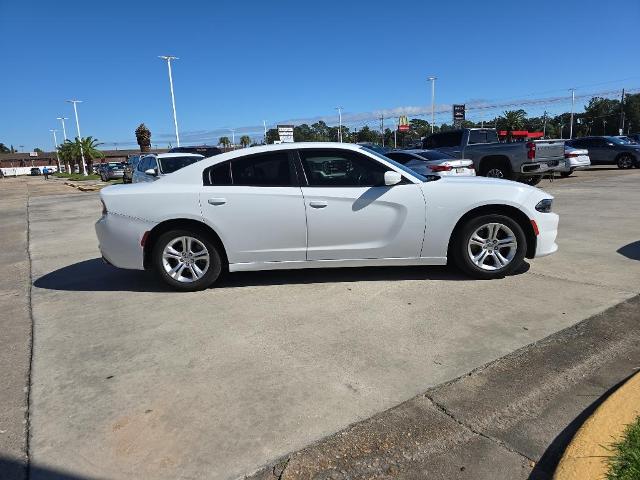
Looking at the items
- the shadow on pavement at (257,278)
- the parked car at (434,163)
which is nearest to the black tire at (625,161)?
the parked car at (434,163)

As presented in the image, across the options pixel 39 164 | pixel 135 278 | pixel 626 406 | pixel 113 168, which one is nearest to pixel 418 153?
pixel 135 278

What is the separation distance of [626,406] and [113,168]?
41.1m

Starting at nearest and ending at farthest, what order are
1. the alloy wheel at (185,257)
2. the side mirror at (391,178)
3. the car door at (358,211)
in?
1. the side mirror at (391,178)
2. the car door at (358,211)
3. the alloy wheel at (185,257)

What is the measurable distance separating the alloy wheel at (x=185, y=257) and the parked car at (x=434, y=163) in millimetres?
8016

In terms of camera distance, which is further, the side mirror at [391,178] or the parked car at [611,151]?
the parked car at [611,151]

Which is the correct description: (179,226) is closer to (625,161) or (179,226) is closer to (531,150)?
(531,150)

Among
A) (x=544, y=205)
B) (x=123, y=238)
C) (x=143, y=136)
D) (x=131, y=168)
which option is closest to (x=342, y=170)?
(x=544, y=205)

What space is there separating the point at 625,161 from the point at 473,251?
71.1 ft

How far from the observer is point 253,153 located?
5.21 meters

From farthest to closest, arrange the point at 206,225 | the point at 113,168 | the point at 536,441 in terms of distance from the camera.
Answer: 1. the point at 113,168
2. the point at 206,225
3. the point at 536,441

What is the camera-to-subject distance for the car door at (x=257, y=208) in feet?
16.4

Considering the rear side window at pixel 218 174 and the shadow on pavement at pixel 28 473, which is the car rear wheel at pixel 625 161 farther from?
the shadow on pavement at pixel 28 473

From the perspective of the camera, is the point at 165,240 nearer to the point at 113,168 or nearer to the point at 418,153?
the point at 418,153

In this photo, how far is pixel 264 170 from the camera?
514cm
